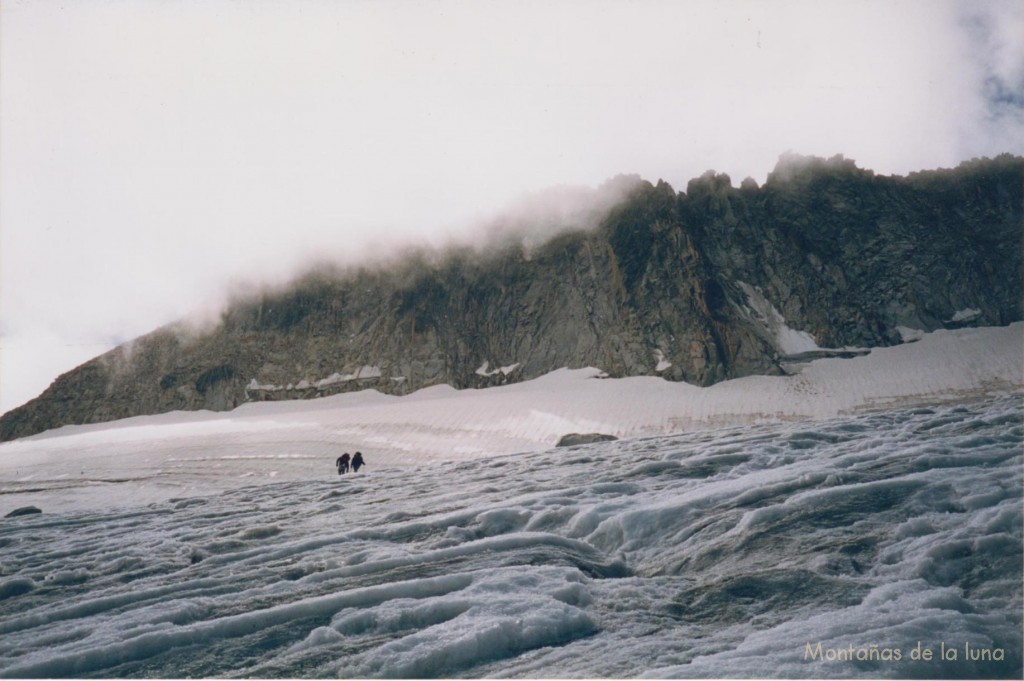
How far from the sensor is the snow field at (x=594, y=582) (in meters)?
4.61

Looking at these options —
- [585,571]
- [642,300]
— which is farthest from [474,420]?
[585,571]

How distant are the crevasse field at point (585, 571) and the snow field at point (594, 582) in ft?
0.10

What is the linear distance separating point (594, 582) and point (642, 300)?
43.4 m

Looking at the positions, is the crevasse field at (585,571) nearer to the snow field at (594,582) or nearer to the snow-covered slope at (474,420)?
the snow field at (594,582)

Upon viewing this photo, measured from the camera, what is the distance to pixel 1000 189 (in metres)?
52.7

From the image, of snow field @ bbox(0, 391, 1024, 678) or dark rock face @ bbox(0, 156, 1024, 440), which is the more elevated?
dark rock face @ bbox(0, 156, 1024, 440)

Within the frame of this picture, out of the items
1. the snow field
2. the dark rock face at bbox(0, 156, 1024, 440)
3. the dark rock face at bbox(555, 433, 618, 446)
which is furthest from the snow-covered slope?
the snow field

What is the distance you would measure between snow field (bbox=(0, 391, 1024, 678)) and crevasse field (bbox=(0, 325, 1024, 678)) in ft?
0.10

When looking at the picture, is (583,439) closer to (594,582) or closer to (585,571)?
(585,571)

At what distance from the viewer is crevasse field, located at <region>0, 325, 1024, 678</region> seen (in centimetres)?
462

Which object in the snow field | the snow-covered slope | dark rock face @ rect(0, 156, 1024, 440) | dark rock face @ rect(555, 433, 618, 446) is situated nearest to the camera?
the snow field

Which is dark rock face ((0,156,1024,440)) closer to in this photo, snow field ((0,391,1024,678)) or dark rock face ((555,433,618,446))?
dark rock face ((555,433,618,446))

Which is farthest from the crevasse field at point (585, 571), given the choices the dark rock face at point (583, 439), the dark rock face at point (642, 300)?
the dark rock face at point (642, 300)

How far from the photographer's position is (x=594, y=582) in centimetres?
622
